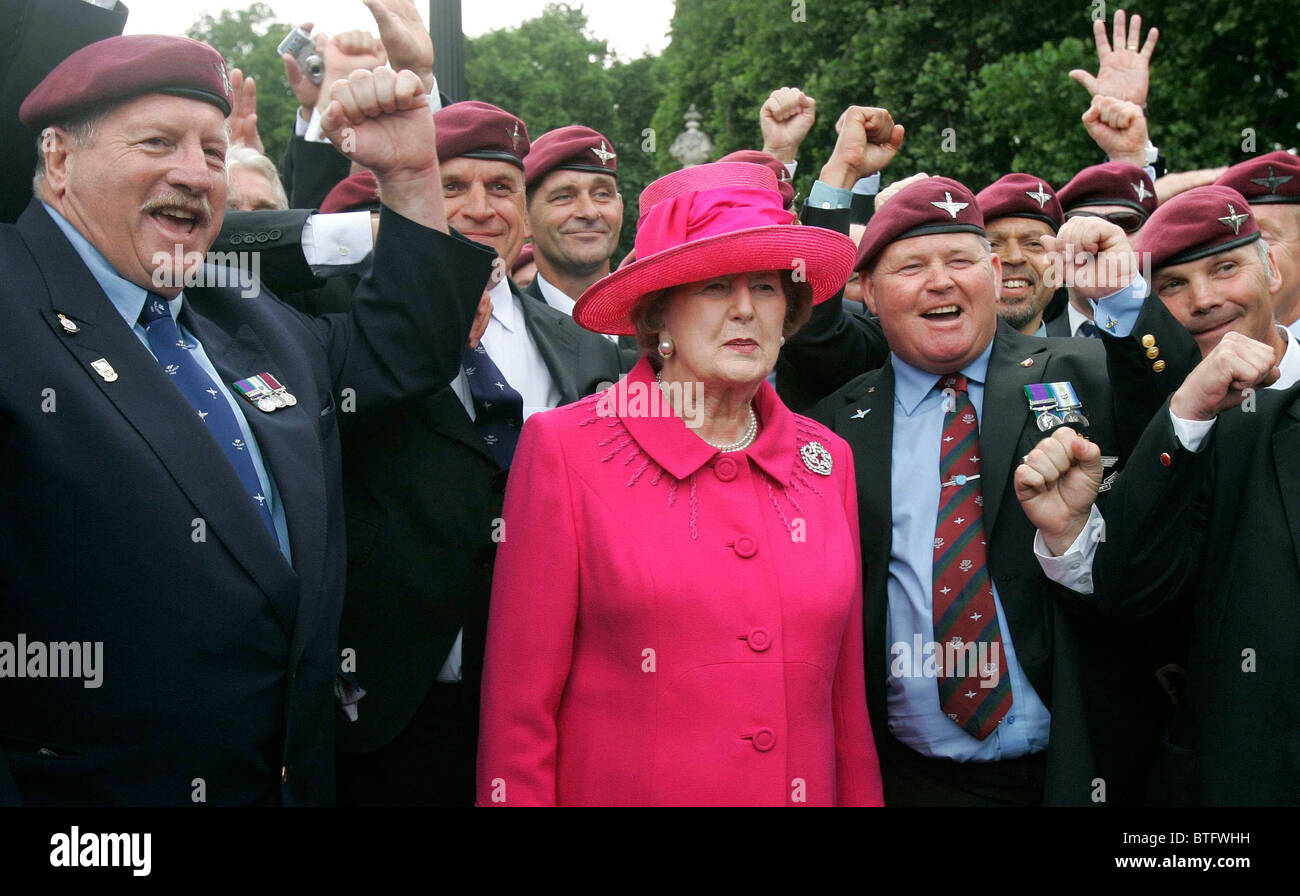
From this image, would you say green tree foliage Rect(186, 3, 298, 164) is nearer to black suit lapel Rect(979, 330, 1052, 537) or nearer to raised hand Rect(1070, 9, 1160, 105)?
raised hand Rect(1070, 9, 1160, 105)

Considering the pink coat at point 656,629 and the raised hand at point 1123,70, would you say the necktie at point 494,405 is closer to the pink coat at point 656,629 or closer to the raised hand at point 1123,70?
the pink coat at point 656,629

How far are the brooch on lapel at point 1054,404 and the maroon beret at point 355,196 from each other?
2129 millimetres

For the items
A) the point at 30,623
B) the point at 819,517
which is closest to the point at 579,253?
the point at 819,517

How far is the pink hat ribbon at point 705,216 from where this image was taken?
325 cm

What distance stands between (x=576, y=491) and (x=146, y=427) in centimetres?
100

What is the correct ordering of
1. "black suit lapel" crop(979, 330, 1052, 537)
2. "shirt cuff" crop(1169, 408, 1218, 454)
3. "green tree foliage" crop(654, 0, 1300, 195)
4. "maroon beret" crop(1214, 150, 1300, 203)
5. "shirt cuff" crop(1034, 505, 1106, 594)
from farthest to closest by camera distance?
1. "green tree foliage" crop(654, 0, 1300, 195)
2. "maroon beret" crop(1214, 150, 1300, 203)
3. "black suit lapel" crop(979, 330, 1052, 537)
4. "shirt cuff" crop(1034, 505, 1106, 594)
5. "shirt cuff" crop(1169, 408, 1218, 454)

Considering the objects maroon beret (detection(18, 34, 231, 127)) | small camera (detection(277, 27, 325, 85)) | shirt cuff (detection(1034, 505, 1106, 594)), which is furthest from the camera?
small camera (detection(277, 27, 325, 85))

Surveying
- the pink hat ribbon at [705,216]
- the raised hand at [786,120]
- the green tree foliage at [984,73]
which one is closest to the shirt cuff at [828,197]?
the pink hat ribbon at [705,216]

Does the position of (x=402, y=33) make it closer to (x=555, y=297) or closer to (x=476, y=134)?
(x=476, y=134)

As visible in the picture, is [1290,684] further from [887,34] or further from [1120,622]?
[887,34]

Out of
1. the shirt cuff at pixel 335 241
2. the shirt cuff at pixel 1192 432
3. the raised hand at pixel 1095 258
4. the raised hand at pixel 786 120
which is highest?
the raised hand at pixel 786 120

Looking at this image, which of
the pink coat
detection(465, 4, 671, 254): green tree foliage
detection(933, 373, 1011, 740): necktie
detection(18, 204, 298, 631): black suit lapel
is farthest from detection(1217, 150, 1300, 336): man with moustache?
detection(465, 4, 671, 254): green tree foliage

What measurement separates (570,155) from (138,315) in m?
2.73

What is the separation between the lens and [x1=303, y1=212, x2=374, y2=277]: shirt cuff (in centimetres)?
343
